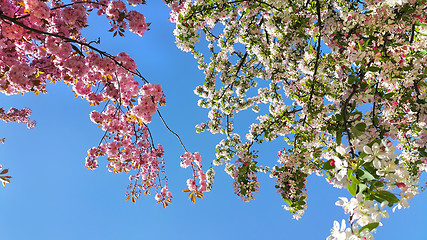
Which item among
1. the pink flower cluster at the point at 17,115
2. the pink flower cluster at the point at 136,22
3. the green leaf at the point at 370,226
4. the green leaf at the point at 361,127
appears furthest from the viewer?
the pink flower cluster at the point at 17,115

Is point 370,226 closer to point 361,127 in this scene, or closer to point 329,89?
point 361,127

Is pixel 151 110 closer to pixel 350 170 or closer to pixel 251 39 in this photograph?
pixel 350 170

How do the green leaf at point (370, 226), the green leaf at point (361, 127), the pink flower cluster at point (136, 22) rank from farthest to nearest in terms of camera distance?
the pink flower cluster at point (136, 22)
the green leaf at point (361, 127)
the green leaf at point (370, 226)

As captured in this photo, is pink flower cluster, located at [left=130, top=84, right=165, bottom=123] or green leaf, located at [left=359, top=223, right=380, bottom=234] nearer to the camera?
green leaf, located at [left=359, top=223, right=380, bottom=234]

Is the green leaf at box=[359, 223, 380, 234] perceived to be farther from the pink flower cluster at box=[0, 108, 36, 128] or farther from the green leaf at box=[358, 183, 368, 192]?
the pink flower cluster at box=[0, 108, 36, 128]

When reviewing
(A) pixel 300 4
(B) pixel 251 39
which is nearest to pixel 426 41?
(A) pixel 300 4

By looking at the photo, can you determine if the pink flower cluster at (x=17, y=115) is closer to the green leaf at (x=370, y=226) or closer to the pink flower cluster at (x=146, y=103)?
the pink flower cluster at (x=146, y=103)

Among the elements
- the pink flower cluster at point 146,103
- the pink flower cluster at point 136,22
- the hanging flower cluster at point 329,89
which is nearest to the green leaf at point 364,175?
the hanging flower cluster at point 329,89

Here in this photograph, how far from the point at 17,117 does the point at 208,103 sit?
22.6 ft

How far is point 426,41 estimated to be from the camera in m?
3.57

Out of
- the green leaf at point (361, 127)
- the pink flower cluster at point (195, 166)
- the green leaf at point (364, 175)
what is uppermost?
the pink flower cluster at point (195, 166)

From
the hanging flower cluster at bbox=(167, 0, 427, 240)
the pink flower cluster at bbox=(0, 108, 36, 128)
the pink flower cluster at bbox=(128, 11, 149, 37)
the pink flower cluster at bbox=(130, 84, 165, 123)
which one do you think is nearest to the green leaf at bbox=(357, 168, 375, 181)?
the hanging flower cluster at bbox=(167, 0, 427, 240)

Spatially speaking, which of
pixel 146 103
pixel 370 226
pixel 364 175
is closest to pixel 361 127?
pixel 364 175

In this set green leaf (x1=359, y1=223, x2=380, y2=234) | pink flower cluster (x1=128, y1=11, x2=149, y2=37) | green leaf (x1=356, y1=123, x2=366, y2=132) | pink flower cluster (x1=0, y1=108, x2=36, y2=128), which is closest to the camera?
green leaf (x1=359, y1=223, x2=380, y2=234)
